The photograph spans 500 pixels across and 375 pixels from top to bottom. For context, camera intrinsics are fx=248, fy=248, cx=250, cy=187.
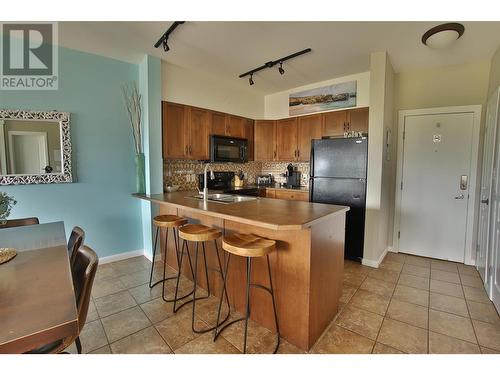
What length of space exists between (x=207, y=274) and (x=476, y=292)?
2.78 meters

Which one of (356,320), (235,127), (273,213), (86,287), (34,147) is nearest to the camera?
(86,287)

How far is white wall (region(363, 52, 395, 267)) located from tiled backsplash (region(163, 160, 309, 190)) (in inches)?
61.2

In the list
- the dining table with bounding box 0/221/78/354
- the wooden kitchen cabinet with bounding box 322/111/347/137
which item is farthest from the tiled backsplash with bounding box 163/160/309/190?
the dining table with bounding box 0/221/78/354

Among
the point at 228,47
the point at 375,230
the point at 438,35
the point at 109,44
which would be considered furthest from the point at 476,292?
the point at 109,44

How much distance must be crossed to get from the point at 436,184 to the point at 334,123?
166 cm

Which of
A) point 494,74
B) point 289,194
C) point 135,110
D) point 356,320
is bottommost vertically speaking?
point 356,320

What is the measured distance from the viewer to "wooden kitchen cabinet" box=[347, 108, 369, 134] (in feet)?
11.9

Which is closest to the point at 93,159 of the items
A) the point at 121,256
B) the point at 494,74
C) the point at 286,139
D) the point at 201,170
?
the point at 121,256

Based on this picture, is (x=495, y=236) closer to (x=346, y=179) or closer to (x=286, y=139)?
(x=346, y=179)

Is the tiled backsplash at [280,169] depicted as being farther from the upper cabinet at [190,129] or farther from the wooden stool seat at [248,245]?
the wooden stool seat at [248,245]

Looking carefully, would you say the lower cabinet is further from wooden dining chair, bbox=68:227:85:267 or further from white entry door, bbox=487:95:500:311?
wooden dining chair, bbox=68:227:85:267

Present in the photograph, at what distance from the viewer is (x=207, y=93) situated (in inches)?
154
